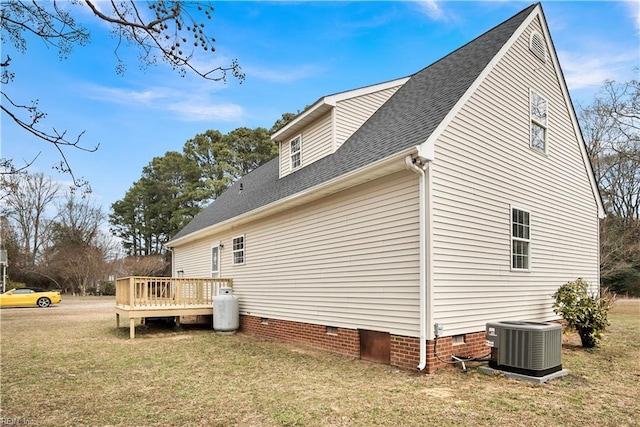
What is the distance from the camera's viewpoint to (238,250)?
12688 mm

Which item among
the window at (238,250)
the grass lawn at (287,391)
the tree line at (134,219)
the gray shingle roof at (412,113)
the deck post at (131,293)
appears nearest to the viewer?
the grass lawn at (287,391)

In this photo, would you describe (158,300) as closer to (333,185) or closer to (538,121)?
(333,185)

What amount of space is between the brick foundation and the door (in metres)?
3.36

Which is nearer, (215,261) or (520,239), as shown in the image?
(520,239)

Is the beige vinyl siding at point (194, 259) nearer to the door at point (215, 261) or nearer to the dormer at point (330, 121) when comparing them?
the door at point (215, 261)

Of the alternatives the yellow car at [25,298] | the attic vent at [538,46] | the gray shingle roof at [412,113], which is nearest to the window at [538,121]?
the attic vent at [538,46]

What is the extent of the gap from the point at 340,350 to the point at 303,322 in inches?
56.5

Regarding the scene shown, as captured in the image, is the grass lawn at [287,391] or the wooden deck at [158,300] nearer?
the grass lawn at [287,391]

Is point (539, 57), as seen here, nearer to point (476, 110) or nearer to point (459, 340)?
point (476, 110)

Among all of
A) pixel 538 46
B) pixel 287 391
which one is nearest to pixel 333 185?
pixel 287 391

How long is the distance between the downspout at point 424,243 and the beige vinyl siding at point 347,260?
0.45 feet

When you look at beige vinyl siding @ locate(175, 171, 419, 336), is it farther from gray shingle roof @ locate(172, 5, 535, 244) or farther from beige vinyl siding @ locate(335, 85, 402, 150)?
beige vinyl siding @ locate(335, 85, 402, 150)

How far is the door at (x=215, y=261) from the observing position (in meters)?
14.2

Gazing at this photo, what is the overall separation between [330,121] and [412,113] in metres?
2.64
